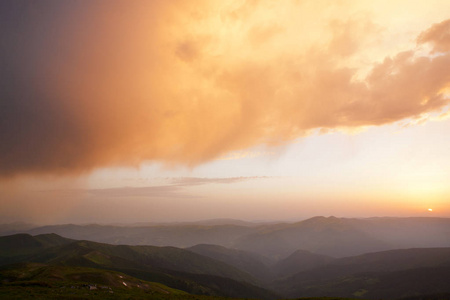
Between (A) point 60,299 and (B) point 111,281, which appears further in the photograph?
(B) point 111,281

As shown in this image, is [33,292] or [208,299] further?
[208,299]

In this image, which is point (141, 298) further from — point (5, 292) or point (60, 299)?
point (5, 292)

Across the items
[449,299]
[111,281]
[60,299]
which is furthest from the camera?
[449,299]

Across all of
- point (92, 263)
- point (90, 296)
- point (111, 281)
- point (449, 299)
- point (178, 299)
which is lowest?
point (449, 299)

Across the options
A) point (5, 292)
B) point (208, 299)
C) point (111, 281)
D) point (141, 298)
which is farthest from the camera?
point (111, 281)

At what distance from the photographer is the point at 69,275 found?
89.7 m

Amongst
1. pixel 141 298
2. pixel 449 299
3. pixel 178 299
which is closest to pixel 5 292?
pixel 141 298

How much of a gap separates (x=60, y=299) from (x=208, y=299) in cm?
4000

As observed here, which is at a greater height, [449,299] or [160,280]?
[160,280]

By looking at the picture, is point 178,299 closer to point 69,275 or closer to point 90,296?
point 90,296

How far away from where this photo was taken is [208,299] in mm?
70188

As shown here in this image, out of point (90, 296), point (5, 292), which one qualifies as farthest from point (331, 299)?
point (5, 292)

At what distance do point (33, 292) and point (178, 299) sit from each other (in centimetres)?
3247

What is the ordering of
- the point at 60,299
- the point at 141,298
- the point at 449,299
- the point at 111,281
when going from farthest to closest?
the point at 449,299, the point at 111,281, the point at 141,298, the point at 60,299
